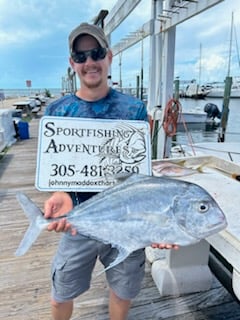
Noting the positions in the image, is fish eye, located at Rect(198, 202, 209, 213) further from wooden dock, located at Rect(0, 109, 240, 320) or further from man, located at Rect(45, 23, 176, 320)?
wooden dock, located at Rect(0, 109, 240, 320)

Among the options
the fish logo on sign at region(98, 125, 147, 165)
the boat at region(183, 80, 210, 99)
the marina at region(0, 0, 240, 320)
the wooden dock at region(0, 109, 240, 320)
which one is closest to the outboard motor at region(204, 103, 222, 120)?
the marina at region(0, 0, 240, 320)

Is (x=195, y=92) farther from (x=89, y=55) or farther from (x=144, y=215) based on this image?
(x=144, y=215)

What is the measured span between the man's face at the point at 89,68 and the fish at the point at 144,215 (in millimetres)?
486

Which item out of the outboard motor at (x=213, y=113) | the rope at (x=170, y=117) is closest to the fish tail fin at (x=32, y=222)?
the rope at (x=170, y=117)

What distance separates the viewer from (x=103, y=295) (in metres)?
2.12

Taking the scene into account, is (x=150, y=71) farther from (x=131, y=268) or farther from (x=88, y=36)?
(x=131, y=268)

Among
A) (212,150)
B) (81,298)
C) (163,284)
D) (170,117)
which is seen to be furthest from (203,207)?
(212,150)

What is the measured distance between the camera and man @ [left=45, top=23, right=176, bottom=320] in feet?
4.52

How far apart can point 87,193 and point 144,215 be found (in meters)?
0.48

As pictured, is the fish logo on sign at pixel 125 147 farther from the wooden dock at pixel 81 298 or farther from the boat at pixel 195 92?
the boat at pixel 195 92

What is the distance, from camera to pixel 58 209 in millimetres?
1371

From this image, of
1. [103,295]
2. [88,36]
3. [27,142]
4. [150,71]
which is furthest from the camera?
[27,142]

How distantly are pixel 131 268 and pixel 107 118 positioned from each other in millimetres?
735

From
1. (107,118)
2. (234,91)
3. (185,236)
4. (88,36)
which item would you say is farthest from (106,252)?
(234,91)
